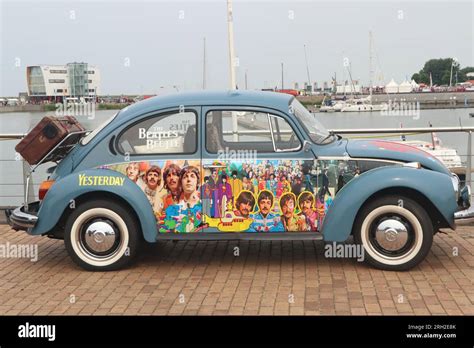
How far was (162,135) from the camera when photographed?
679 cm

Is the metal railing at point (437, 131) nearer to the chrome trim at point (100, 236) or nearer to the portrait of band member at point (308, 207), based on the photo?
the portrait of band member at point (308, 207)

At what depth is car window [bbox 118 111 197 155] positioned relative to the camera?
265 inches

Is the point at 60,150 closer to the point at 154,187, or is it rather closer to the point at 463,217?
the point at 154,187

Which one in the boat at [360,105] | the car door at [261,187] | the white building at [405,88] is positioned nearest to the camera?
the car door at [261,187]

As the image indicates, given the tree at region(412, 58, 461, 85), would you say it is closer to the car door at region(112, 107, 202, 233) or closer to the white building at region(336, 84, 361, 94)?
the white building at region(336, 84, 361, 94)

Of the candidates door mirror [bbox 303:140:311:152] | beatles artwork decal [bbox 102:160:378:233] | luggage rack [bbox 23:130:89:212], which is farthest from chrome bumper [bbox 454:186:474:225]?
luggage rack [bbox 23:130:89:212]

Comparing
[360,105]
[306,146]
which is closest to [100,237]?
[306,146]

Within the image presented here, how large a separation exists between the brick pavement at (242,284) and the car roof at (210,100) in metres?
1.65

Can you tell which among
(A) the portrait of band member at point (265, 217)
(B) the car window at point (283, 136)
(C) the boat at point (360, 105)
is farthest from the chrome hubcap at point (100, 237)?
(C) the boat at point (360, 105)

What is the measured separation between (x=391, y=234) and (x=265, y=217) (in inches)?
48.8

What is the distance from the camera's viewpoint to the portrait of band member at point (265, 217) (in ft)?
21.4

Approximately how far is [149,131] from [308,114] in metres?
1.73

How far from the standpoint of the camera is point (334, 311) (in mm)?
5441
